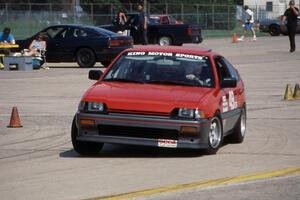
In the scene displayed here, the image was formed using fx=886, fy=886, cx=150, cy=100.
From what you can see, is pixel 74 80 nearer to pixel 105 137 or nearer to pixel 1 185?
pixel 105 137

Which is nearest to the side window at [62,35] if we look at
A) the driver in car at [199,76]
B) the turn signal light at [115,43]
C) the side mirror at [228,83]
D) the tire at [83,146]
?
the turn signal light at [115,43]

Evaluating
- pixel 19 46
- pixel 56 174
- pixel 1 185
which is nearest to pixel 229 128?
pixel 56 174

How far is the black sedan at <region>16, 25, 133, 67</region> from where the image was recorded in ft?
97.6

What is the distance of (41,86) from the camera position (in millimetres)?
23109

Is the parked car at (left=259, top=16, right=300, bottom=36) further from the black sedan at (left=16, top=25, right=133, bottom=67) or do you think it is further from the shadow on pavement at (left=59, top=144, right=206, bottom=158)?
the shadow on pavement at (left=59, top=144, right=206, bottom=158)

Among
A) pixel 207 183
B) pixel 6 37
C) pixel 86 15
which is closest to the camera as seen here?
pixel 207 183

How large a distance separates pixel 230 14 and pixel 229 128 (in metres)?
55.0

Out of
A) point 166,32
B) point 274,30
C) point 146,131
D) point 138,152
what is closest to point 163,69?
point 138,152

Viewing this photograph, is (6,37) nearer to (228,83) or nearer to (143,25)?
(143,25)

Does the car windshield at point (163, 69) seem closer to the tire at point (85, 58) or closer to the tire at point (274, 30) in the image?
the tire at point (85, 58)

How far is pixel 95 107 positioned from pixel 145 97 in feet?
2.17

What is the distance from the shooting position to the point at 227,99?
40.6 feet

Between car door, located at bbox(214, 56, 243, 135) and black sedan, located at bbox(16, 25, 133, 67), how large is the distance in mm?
16467

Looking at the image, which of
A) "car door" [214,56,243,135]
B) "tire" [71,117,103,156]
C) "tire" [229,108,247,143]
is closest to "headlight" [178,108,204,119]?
"car door" [214,56,243,135]
